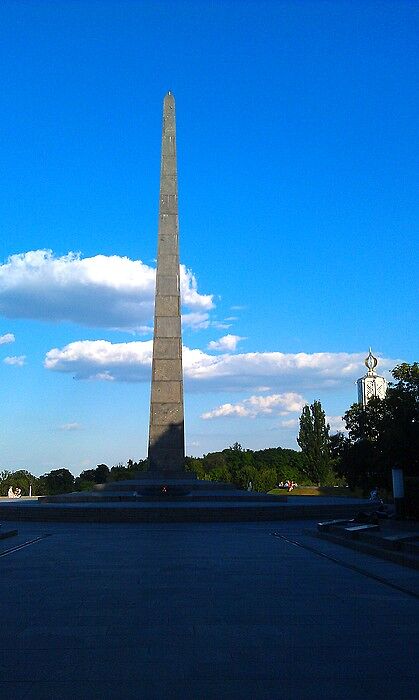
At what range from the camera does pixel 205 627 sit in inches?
Result: 275

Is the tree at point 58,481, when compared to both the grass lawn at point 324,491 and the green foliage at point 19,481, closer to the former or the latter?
the green foliage at point 19,481

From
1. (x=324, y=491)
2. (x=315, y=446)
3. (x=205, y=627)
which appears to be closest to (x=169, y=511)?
(x=205, y=627)

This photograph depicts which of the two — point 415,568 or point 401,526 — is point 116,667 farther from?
point 401,526

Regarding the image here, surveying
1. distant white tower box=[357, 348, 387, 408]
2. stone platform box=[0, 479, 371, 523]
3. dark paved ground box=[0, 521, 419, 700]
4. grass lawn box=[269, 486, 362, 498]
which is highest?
distant white tower box=[357, 348, 387, 408]

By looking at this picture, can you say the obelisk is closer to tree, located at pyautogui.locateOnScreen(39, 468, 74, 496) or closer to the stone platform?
the stone platform

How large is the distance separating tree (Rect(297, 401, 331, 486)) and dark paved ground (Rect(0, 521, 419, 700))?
52765mm

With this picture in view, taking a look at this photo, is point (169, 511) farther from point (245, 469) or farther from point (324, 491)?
point (245, 469)

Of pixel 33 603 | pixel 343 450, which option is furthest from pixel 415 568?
pixel 343 450

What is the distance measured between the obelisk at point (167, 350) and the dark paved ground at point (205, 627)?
70.5 feet

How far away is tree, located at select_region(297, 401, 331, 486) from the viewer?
6500 cm

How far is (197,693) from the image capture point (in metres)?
4.88

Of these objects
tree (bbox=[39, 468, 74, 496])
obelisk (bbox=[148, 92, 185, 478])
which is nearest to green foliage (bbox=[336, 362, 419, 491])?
obelisk (bbox=[148, 92, 185, 478])

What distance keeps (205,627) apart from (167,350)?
28.5m

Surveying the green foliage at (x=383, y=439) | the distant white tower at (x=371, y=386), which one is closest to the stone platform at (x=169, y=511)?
the green foliage at (x=383, y=439)
